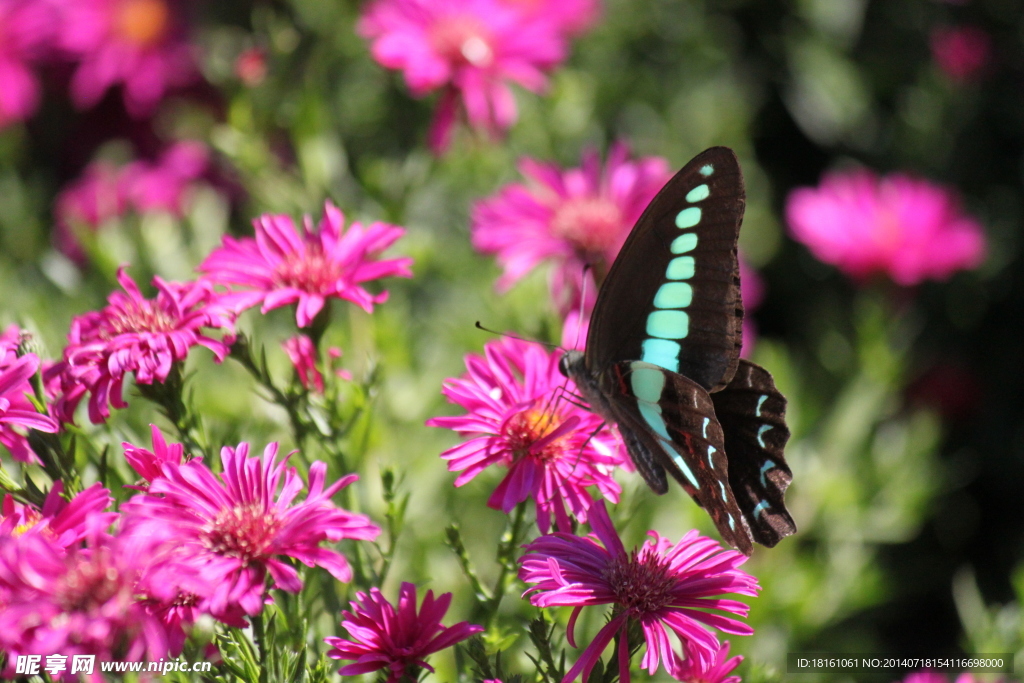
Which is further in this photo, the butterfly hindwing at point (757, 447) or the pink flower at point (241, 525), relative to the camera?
the butterfly hindwing at point (757, 447)

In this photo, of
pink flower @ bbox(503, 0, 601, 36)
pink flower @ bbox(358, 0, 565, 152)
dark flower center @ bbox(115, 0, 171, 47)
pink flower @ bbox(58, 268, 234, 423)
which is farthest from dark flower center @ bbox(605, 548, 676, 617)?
dark flower center @ bbox(115, 0, 171, 47)

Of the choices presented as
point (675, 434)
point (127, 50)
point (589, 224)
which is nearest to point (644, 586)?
point (675, 434)

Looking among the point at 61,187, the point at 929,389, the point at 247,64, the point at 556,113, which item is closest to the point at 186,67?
the point at 61,187

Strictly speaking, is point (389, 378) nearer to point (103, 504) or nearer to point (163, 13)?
point (103, 504)

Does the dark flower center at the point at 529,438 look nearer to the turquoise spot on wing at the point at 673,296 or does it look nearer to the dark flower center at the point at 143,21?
the turquoise spot on wing at the point at 673,296

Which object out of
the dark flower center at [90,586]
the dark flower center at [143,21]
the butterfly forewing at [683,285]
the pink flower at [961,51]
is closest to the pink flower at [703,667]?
the butterfly forewing at [683,285]

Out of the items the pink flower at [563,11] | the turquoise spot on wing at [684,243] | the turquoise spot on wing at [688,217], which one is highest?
the pink flower at [563,11]
